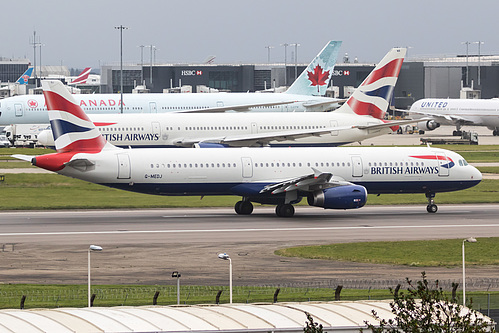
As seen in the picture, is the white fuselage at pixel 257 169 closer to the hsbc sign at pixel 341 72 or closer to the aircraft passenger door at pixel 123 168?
the aircraft passenger door at pixel 123 168

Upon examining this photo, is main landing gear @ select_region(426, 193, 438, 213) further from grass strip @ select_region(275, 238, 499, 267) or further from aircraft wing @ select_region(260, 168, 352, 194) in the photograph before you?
grass strip @ select_region(275, 238, 499, 267)

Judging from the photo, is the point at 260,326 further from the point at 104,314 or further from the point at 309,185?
the point at 309,185

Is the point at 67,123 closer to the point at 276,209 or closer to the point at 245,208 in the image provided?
the point at 245,208

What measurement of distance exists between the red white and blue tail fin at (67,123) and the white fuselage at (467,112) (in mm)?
88112

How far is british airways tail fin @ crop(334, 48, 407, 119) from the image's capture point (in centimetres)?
6931

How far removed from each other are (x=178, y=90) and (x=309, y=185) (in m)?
133

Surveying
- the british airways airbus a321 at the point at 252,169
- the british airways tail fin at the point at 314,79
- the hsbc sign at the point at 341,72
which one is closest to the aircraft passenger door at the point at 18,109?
the british airways tail fin at the point at 314,79

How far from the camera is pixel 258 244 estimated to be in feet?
137

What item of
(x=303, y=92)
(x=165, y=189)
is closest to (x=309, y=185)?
(x=165, y=189)

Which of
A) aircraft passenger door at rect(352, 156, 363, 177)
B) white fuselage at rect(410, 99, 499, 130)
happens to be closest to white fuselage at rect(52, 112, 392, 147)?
aircraft passenger door at rect(352, 156, 363, 177)

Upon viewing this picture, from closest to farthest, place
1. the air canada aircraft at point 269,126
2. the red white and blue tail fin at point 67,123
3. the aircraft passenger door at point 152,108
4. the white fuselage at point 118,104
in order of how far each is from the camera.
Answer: the red white and blue tail fin at point 67,123 → the air canada aircraft at point 269,126 → the white fuselage at point 118,104 → the aircraft passenger door at point 152,108

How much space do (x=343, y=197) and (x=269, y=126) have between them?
26316mm

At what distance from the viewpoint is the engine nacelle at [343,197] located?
48.6 m

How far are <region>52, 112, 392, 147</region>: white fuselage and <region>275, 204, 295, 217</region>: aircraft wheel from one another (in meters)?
20.0
